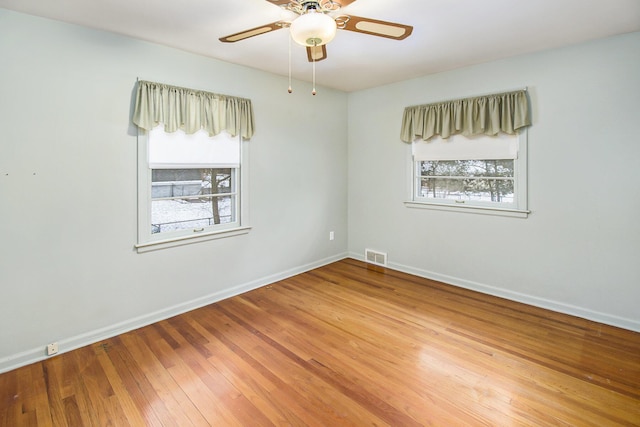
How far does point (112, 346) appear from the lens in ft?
8.96

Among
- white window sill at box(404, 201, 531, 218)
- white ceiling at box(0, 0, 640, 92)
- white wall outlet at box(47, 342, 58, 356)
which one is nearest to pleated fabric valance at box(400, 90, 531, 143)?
white ceiling at box(0, 0, 640, 92)

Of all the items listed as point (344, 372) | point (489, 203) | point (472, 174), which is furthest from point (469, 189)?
point (344, 372)

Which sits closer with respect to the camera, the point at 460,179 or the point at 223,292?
the point at 223,292

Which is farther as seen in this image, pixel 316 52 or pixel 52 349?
pixel 52 349

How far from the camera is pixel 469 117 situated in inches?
146

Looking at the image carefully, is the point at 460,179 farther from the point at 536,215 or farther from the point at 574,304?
the point at 574,304

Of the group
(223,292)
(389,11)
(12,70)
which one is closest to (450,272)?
(223,292)

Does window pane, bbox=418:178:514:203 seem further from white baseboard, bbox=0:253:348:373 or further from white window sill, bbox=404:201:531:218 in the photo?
white baseboard, bbox=0:253:348:373

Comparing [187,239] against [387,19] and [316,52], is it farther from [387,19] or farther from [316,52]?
[387,19]

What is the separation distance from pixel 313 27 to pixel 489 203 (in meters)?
2.90

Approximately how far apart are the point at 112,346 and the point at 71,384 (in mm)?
480

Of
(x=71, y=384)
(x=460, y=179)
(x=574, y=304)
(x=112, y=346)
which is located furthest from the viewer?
(x=460, y=179)

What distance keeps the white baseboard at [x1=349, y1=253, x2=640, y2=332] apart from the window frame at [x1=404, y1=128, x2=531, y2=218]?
0.84m

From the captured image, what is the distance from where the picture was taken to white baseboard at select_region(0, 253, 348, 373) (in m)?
2.46
